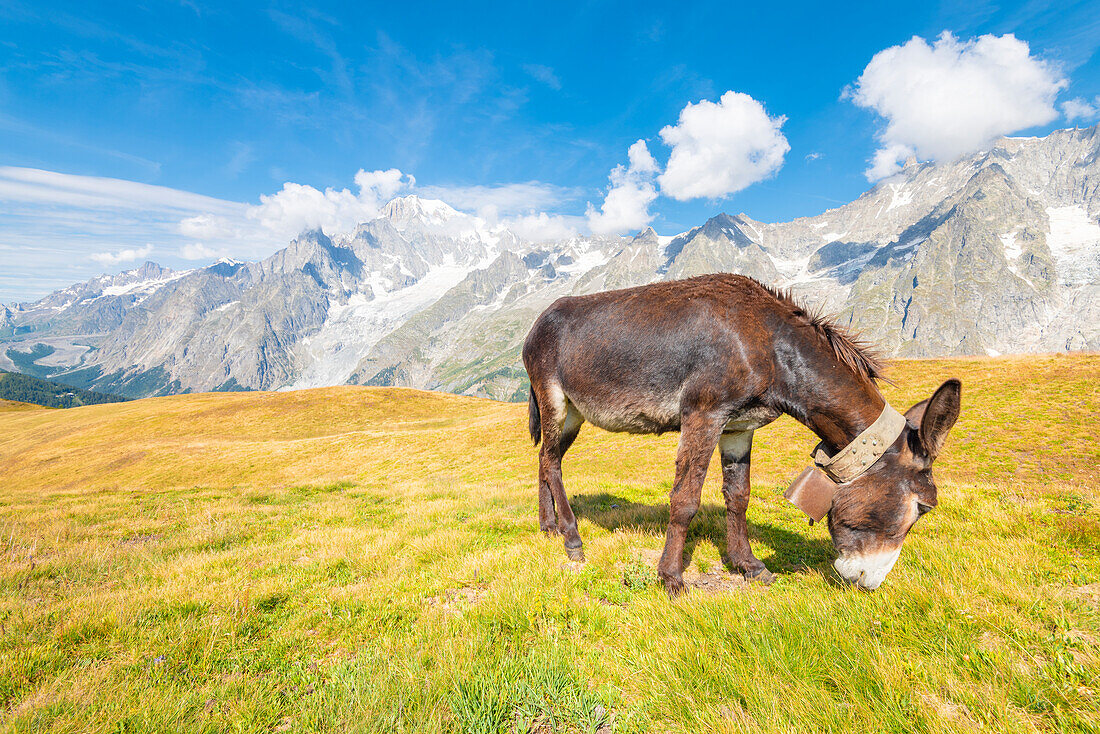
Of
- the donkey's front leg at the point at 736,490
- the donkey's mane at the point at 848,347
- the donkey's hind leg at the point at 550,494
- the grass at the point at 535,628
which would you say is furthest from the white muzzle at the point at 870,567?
the donkey's hind leg at the point at 550,494

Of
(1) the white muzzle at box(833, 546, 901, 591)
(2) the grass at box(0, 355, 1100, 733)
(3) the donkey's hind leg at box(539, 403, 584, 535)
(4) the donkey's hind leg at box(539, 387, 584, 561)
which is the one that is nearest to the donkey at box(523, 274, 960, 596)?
(1) the white muzzle at box(833, 546, 901, 591)

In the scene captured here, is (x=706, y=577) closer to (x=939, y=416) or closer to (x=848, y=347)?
(x=939, y=416)

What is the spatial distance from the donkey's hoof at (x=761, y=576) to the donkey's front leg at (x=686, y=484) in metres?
1.34

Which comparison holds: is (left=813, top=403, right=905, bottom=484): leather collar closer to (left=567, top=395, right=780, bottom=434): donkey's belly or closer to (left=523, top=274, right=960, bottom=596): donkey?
(left=523, top=274, right=960, bottom=596): donkey

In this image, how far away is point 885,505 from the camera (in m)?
4.80

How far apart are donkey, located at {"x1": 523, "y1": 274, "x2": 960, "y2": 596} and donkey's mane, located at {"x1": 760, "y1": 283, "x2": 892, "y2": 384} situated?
0.7 inches

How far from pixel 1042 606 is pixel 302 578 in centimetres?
853

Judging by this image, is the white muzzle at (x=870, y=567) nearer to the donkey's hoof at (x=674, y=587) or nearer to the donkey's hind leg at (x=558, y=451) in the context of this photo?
the donkey's hoof at (x=674, y=587)

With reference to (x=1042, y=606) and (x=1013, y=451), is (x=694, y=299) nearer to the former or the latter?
(x=1042, y=606)

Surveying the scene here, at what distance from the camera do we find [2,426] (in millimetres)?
68750

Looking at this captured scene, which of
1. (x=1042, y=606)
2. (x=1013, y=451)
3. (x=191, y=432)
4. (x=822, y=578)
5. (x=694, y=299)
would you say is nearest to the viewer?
(x=1042, y=606)

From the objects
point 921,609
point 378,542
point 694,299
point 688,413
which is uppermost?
point 694,299

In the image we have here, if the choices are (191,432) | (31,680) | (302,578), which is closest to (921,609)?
(302,578)

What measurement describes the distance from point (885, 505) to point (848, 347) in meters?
1.96
